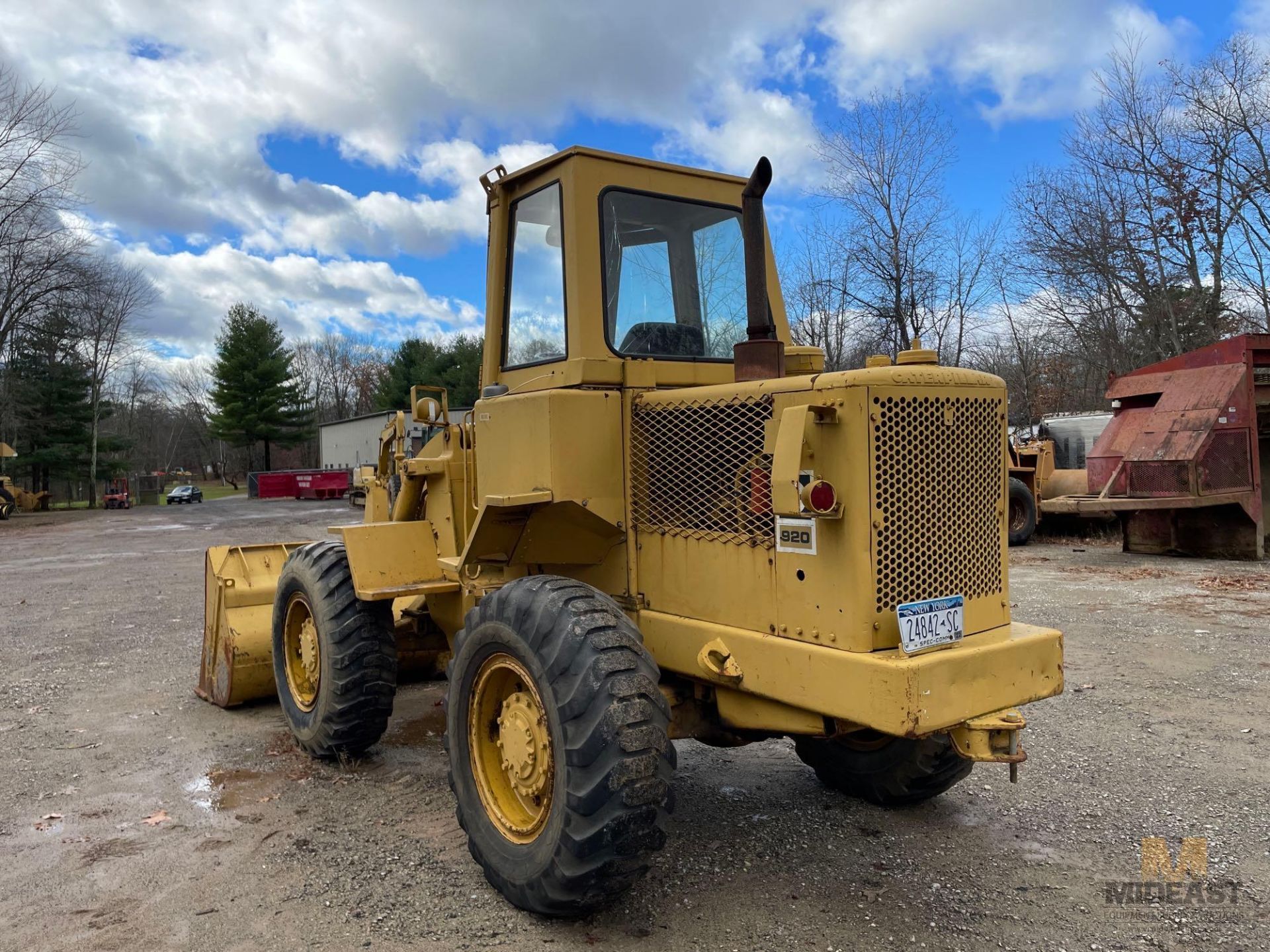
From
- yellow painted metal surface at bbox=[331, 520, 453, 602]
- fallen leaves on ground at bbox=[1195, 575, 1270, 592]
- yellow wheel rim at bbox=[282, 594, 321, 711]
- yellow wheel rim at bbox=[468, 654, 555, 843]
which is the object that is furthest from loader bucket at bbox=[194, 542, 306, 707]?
fallen leaves on ground at bbox=[1195, 575, 1270, 592]

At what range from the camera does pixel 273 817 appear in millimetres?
4312

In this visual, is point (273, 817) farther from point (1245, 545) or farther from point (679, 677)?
point (1245, 545)

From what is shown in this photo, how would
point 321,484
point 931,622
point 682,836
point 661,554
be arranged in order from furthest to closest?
point 321,484 → point 682,836 → point 661,554 → point 931,622

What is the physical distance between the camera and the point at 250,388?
2170 inches

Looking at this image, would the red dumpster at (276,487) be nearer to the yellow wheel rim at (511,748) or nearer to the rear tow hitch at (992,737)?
the yellow wheel rim at (511,748)

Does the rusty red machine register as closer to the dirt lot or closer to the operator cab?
the dirt lot

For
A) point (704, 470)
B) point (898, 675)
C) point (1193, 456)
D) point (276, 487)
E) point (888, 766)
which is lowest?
point (888, 766)

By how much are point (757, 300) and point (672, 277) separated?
0.81 meters

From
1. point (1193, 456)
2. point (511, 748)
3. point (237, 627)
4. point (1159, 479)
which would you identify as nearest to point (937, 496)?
point (511, 748)

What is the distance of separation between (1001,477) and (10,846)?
14.6 feet

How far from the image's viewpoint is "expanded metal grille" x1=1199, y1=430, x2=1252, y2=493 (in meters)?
11.7

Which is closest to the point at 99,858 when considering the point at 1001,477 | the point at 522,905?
the point at 522,905

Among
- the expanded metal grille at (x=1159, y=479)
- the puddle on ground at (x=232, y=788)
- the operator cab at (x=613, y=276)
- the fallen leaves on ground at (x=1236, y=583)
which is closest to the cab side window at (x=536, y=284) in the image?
the operator cab at (x=613, y=276)

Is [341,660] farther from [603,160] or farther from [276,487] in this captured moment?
[276,487]
